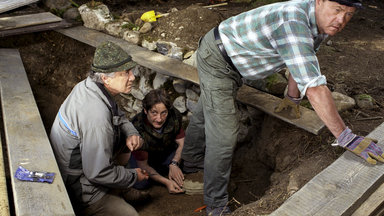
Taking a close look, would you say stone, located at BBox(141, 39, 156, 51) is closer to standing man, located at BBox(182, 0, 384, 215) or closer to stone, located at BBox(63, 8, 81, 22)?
stone, located at BBox(63, 8, 81, 22)

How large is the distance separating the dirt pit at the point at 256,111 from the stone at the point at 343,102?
8cm

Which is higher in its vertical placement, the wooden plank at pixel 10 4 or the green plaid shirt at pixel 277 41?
Result: the green plaid shirt at pixel 277 41

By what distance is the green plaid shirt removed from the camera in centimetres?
274

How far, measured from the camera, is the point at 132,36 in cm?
572

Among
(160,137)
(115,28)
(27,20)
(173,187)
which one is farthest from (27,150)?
(27,20)

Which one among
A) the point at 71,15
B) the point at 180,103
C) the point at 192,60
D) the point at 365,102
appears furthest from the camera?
the point at 71,15

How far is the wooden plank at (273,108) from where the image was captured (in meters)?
3.84

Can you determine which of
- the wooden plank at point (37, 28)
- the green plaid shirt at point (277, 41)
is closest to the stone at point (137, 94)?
the wooden plank at point (37, 28)

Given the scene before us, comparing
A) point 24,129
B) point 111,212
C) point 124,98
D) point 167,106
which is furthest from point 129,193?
point 124,98

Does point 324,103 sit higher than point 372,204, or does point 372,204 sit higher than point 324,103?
point 324,103

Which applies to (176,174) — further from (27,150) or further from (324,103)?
(324,103)

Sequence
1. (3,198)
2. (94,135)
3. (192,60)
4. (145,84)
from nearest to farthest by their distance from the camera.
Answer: (3,198) → (94,135) → (192,60) → (145,84)

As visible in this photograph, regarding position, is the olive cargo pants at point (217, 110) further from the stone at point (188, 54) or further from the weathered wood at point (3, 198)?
the weathered wood at point (3, 198)

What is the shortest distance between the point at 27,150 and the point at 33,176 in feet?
1.42
